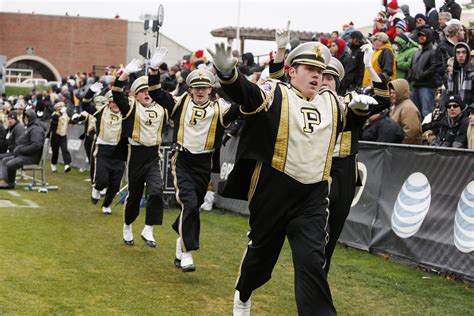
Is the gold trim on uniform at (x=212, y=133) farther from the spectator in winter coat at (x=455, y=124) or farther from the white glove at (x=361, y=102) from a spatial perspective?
the spectator in winter coat at (x=455, y=124)

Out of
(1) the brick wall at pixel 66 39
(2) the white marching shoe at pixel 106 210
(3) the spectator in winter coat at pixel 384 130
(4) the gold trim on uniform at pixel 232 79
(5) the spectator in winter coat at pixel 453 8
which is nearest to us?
(4) the gold trim on uniform at pixel 232 79

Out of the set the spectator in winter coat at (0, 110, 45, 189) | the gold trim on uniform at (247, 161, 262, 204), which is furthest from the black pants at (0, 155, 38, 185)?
the gold trim on uniform at (247, 161, 262, 204)

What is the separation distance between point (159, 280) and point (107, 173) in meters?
6.38

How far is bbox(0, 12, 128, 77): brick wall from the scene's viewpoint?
64688mm

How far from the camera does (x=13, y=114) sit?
20.1 metres

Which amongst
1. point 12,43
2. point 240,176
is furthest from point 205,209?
point 12,43

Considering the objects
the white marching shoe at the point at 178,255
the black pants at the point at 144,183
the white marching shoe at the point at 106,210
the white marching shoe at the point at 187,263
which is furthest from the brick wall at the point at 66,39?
the white marching shoe at the point at 187,263

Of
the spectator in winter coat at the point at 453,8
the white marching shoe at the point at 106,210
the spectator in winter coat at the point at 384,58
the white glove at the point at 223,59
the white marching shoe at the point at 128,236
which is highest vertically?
the spectator in winter coat at the point at 453,8

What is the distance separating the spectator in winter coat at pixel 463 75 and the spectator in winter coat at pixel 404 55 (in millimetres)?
3258

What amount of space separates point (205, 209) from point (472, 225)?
7703 millimetres

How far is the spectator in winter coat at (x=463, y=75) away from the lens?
11.5m

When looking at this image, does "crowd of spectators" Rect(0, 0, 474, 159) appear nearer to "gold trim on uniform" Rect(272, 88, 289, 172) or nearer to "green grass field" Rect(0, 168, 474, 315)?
"green grass field" Rect(0, 168, 474, 315)

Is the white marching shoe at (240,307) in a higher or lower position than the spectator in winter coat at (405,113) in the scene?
lower

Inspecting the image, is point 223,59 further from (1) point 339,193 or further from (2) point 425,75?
(2) point 425,75
